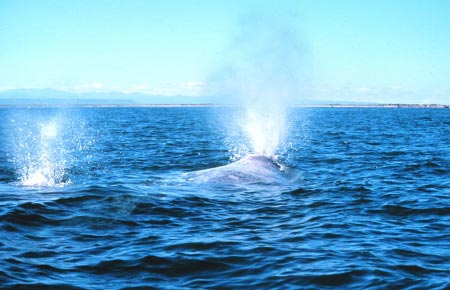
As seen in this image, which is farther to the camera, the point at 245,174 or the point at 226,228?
the point at 245,174

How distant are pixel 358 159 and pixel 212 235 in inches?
766

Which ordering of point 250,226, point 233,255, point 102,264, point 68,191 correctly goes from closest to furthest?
point 102,264 → point 233,255 → point 250,226 → point 68,191

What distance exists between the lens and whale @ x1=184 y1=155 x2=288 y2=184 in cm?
2019

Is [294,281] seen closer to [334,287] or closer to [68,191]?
[334,287]

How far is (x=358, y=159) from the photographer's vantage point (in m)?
30.2

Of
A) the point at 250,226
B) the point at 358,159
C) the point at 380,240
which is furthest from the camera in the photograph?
the point at 358,159

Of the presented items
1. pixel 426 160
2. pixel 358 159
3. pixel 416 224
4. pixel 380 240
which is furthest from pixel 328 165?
pixel 380 240

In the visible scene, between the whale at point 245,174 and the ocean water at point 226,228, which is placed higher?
the whale at point 245,174

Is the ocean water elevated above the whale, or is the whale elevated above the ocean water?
the whale

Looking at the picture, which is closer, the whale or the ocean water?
the ocean water

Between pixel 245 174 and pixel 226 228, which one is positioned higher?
pixel 245 174

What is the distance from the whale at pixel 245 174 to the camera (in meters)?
20.2

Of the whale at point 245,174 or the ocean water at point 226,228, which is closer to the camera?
the ocean water at point 226,228

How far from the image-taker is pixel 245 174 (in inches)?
828
